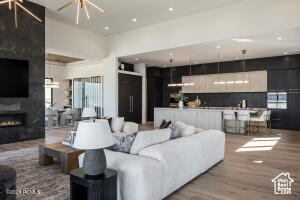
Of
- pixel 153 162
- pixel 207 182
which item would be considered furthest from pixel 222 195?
pixel 153 162

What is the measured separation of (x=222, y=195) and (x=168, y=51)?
5847 mm

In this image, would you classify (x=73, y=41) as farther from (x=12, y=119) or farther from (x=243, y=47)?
(x=243, y=47)

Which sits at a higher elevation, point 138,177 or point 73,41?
point 73,41

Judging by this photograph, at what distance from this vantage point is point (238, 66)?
9.30 metres

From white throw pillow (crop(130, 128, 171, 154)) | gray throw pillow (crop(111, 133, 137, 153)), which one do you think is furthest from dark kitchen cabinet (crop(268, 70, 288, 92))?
gray throw pillow (crop(111, 133, 137, 153))

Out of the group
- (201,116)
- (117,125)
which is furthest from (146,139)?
(201,116)

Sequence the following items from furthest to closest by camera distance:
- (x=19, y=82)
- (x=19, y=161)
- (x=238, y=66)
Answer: (x=238, y=66), (x=19, y=82), (x=19, y=161)

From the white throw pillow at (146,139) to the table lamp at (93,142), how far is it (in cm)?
69

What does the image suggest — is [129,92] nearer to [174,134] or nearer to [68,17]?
[68,17]

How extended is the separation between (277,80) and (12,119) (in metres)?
9.45

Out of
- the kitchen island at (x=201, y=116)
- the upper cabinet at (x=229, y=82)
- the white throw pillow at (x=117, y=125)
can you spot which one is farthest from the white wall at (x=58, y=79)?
the white throw pillow at (x=117, y=125)

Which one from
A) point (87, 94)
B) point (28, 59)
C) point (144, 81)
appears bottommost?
point (87, 94)

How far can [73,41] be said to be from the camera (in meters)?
7.92

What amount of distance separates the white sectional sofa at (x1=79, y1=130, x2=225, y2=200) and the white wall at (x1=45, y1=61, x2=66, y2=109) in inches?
412
